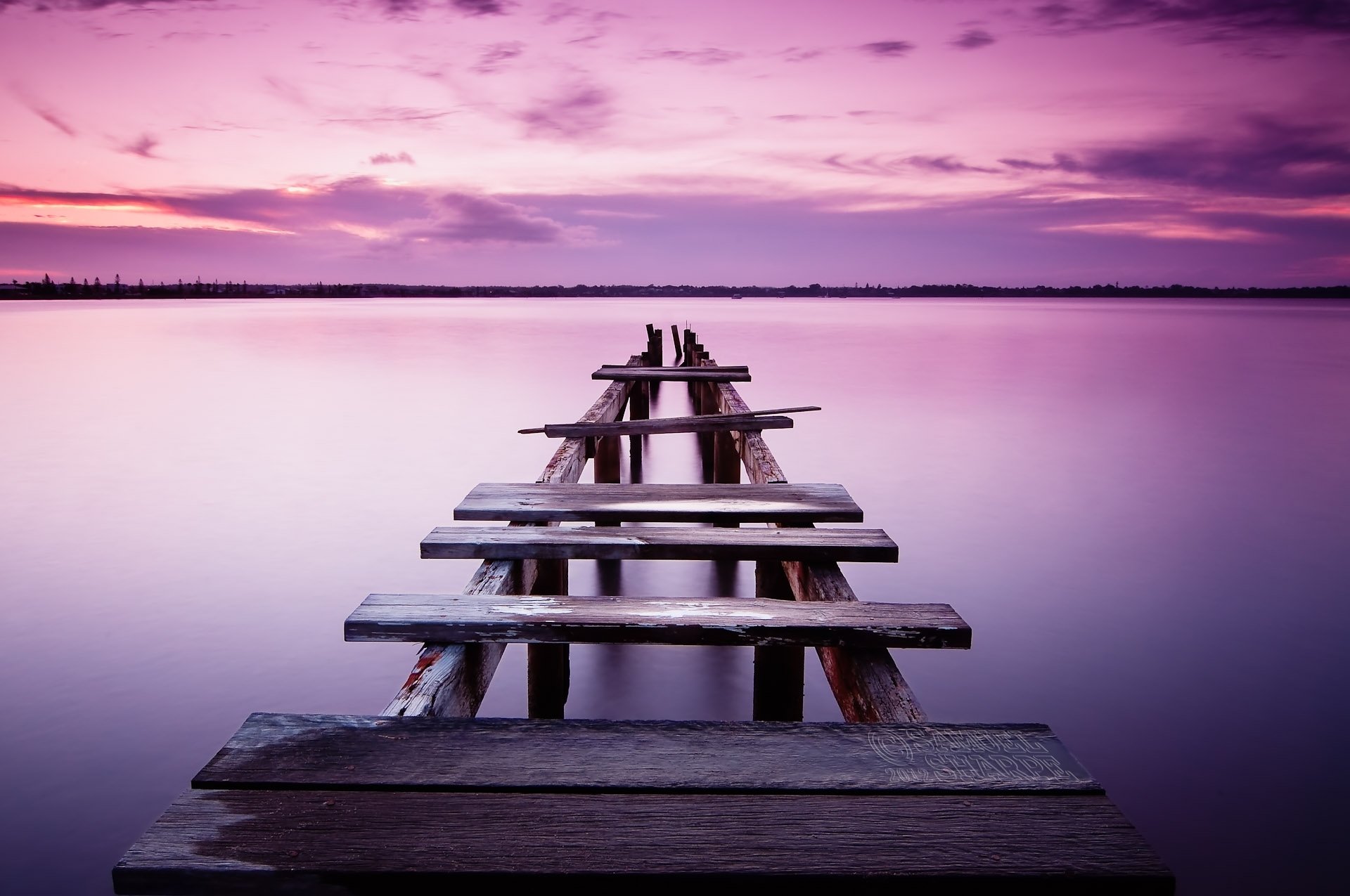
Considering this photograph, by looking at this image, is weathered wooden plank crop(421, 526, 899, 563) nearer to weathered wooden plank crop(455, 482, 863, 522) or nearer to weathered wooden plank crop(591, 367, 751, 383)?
weathered wooden plank crop(455, 482, 863, 522)

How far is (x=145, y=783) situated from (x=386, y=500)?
617 centimetres

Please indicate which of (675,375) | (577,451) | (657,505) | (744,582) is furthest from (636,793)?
(675,375)

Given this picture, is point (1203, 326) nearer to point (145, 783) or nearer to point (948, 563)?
point (948, 563)

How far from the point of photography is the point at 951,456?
44.3 ft

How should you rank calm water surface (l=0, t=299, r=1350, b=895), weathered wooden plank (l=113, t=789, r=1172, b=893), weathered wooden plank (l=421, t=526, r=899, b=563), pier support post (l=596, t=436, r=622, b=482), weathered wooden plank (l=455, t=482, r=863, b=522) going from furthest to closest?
pier support post (l=596, t=436, r=622, b=482)
calm water surface (l=0, t=299, r=1350, b=895)
weathered wooden plank (l=455, t=482, r=863, b=522)
weathered wooden plank (l=421, t=526, r=899, b=563)
weathered wooden plank (l=113, t=789, r=1172, b=893)

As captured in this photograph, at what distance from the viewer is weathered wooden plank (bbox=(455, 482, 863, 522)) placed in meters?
4.09

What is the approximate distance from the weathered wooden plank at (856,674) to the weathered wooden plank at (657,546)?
0.35 ft

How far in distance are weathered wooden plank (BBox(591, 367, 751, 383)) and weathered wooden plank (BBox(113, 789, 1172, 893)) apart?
390 inches

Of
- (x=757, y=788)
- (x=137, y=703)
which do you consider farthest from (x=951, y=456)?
(x=757, y=788)

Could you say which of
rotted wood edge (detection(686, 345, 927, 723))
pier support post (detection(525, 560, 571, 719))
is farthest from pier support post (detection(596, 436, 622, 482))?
rotted wood edge (detection(686, 345, 927, 723))

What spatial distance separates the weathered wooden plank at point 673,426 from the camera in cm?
711

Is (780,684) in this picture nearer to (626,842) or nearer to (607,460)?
(626,842)

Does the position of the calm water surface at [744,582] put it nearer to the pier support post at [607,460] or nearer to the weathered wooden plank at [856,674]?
the pier support post at [607,460]

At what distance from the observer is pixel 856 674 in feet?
8.43
